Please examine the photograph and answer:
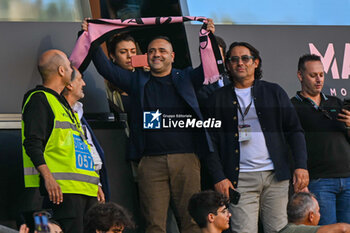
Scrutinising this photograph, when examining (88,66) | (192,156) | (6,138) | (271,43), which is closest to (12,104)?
(6,138)

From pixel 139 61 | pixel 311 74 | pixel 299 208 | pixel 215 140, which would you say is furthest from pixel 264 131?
pixel 139 61

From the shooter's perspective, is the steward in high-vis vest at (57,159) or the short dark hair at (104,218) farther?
the steward in high-vis vest at (57,159)

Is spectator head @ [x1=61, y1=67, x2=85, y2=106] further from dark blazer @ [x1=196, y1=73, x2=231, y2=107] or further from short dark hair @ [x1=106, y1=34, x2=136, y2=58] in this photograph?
dark blazer @ [x1=196, y1=73, x2=231, y2=107]

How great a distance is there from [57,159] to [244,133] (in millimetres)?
1428

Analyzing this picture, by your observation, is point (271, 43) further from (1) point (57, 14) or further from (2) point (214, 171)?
(1) point (57, 14)

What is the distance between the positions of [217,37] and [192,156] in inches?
39.0

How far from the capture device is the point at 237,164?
6234 mm

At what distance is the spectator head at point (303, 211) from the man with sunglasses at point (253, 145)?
0.49 m

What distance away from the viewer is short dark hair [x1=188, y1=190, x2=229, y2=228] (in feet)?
18.7

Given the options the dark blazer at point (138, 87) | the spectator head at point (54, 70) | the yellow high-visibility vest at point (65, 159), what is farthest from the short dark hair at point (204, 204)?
the spectator head at point (54, 70)

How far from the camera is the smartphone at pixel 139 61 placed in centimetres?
664

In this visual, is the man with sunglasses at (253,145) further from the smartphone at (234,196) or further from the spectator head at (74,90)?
the spectator head at (74,90)

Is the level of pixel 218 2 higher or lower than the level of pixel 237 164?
higher

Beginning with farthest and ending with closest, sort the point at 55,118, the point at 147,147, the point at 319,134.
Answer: the point at 319,134 → the point at 147,147 → the point at 55,118
